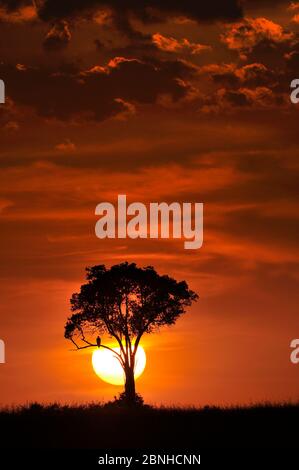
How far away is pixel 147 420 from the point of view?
162ft

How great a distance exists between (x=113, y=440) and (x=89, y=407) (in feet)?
58.0

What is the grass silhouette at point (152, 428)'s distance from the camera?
4138cm

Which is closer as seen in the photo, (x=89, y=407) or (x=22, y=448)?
(x=22, y=448)

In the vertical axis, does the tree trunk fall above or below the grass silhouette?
above

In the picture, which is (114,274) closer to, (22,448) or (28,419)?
(28,419)

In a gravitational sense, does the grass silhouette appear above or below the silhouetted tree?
below

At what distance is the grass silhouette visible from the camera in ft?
136

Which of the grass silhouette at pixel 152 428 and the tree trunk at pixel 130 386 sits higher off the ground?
the tree trunk at pixel 130 386

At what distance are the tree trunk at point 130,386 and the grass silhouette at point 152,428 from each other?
21.6 meters

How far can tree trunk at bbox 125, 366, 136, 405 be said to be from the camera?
77438 millimetres

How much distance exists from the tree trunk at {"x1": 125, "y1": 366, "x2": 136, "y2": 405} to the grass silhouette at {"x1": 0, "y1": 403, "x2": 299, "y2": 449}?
70.9 feet

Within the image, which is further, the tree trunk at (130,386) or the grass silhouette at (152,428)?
the tree trunk at (130,386)

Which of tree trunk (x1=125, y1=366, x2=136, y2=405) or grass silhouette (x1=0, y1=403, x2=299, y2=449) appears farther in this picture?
tree trunk (x1=125, y1=366, x2=136, y2=405)
